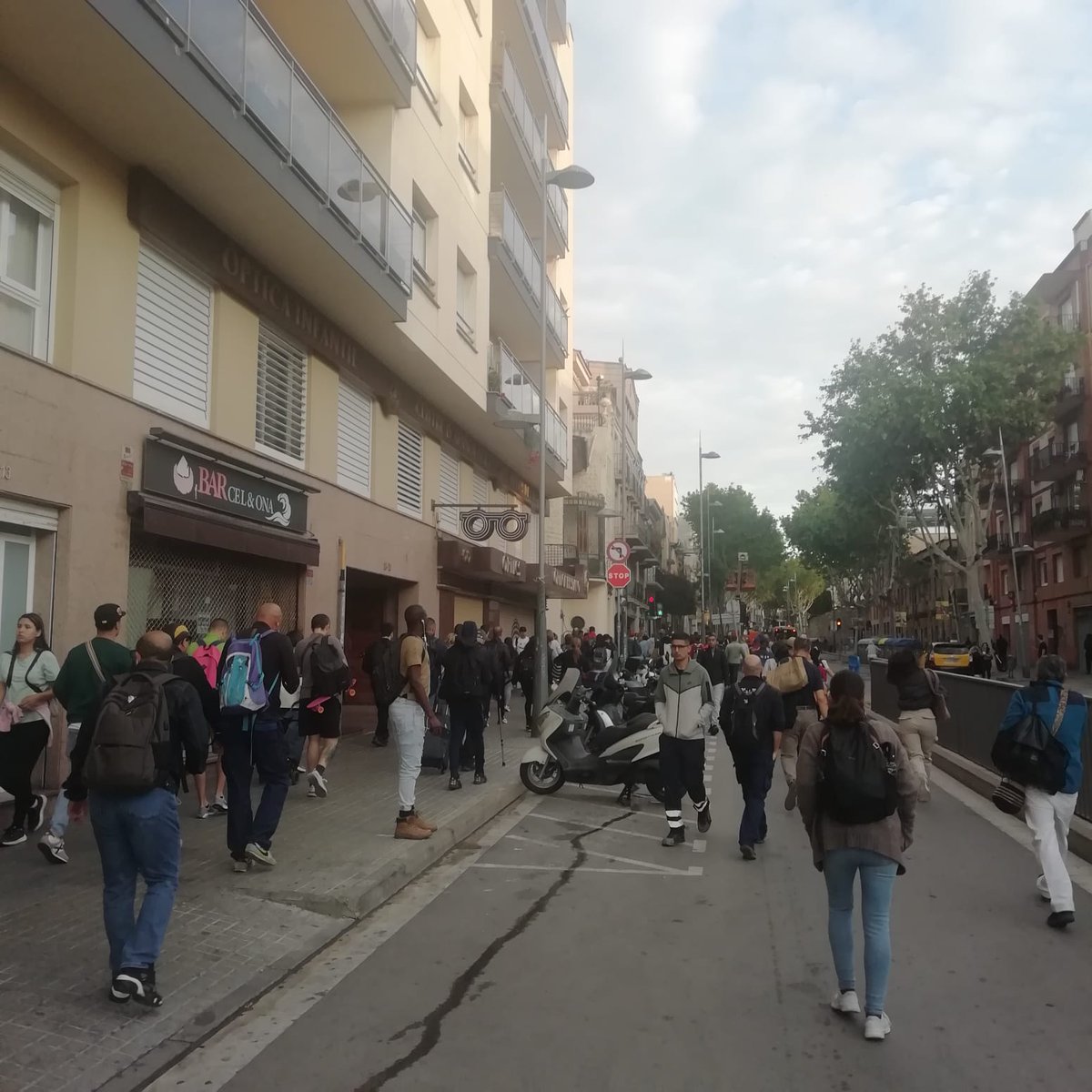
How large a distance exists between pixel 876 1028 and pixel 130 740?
11.3ft

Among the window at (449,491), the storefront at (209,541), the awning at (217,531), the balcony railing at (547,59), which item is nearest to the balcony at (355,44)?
the storefront at (209,541)

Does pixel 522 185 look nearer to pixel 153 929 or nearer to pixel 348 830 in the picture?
pixel 348 830

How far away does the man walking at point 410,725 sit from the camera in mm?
8039

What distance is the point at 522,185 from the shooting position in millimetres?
23859

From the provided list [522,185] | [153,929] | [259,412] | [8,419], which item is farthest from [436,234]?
[153,929]

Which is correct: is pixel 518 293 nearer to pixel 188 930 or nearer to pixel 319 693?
pixel 319 693

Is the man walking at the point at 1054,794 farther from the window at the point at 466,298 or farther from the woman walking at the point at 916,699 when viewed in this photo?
the window at the point at 466,298

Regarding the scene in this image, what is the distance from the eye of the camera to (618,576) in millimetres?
21984

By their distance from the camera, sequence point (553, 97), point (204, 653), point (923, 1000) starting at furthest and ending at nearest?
point (553, 97) < point (204, 653) < point (923, 1000)

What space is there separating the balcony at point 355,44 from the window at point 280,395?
3753 millimetres

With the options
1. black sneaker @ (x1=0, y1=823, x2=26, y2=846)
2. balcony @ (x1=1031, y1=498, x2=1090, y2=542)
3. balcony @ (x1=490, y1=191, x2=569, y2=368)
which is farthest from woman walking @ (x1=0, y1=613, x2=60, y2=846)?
balcony @ (x1=1031, y1=498, x2=1090, y2=542)

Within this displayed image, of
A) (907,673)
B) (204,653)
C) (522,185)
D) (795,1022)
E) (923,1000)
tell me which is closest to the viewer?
(795,1022)

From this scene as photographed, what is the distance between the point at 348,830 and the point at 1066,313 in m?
46.1

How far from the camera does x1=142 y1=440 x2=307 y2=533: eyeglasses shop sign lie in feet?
32.8
